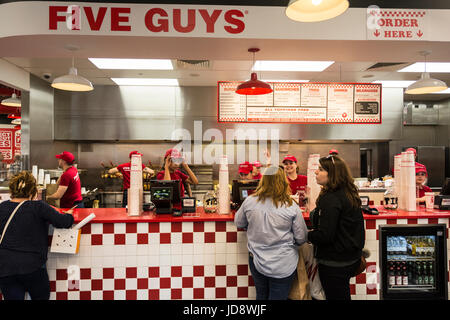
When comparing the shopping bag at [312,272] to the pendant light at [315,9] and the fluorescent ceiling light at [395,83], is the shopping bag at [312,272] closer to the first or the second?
the pendant light at [315,9]

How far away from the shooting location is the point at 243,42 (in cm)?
356

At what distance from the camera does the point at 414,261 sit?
3.15 meters

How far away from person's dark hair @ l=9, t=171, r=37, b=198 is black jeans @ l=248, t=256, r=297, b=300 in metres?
1.80

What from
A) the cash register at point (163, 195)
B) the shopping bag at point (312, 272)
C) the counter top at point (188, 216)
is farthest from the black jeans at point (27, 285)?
the shopping bag at point (312, 272)

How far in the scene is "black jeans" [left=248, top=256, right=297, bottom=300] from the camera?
7.91 feet

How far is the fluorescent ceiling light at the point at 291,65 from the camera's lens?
5.15 meters

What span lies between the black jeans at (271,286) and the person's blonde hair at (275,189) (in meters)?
0.56

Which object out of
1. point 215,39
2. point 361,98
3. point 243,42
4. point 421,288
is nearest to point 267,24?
point 243,42

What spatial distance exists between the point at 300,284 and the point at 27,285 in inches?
83.8

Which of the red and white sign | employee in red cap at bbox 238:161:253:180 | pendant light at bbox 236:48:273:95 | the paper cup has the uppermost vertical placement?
the red and white sign

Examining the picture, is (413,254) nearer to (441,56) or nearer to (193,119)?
(441,56)

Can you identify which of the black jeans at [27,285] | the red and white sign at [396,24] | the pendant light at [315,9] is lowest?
the black jeans at [27,285]

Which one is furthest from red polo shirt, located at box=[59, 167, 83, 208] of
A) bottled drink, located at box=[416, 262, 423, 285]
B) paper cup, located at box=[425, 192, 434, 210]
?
paper cup, located at box=[425, 192, 434, 210]

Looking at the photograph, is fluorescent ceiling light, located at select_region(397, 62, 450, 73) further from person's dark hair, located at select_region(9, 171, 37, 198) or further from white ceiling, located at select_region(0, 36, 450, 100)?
person's dark hair, located at select_region(9, 171, 37, 198)
